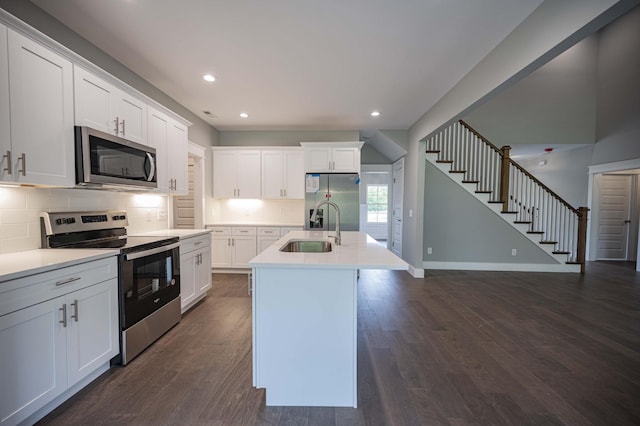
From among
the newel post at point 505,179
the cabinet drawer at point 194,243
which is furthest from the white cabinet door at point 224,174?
the newel post at point 505,179

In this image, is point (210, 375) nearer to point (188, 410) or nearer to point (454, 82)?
point (188, 410)

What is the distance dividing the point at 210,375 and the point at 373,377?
1237 millimetres

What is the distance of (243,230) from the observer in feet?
15.2

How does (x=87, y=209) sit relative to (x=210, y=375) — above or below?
above

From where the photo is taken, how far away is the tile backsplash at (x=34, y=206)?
1.78 meters

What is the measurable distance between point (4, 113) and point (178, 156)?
1.73 metres

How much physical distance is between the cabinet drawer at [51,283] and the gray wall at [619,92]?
8239mm

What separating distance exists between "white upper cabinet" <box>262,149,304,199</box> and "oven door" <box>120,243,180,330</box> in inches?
95.0

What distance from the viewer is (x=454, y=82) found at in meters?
3.03

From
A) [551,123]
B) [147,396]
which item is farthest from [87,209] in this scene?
[551,123]

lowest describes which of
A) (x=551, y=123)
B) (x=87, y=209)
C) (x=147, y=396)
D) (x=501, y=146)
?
(x=147, y=396)

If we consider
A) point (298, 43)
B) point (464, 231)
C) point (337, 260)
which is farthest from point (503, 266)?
point (298, 43)

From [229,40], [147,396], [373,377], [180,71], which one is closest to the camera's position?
[147,396]

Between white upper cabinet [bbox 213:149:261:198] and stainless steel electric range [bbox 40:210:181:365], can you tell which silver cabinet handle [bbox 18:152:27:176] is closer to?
stainless steel electric range [bbox 40:210:181:365]
